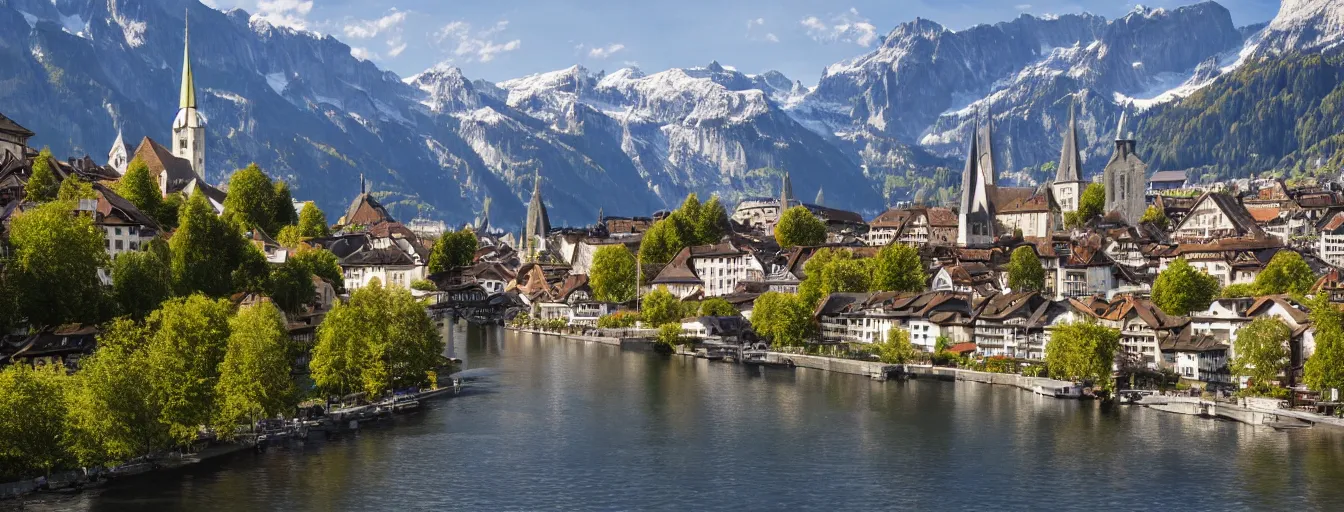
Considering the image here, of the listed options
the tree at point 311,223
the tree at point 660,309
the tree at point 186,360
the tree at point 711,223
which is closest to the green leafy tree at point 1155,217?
the tree at point 711,223

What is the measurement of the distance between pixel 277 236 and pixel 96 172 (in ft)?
60.4

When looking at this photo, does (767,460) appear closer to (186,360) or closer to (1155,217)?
(186,360)

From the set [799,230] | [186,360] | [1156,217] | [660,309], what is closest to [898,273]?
[660,309]

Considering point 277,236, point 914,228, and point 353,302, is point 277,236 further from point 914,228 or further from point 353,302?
point 914,228

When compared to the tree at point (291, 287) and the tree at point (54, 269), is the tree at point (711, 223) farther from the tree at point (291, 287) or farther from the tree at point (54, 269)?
the tree at point (54, 269)

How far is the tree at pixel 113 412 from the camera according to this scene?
52.7 meters

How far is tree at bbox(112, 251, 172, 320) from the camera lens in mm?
75125

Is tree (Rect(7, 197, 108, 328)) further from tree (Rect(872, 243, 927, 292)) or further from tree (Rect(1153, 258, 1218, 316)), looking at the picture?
tree (Rect(1153, 258, 1218, 316))

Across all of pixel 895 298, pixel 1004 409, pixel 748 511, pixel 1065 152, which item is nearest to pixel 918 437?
pixel 1004 409

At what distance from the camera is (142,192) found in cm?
10575

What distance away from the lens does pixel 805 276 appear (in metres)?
133

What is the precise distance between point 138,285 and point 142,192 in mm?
32400

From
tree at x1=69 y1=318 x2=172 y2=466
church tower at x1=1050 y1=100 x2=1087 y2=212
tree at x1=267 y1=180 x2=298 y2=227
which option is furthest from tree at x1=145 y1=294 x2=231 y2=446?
church tower at x1=1050 y1=100 x2=1087 y2=212

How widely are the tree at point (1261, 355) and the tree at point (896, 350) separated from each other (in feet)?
75.6
